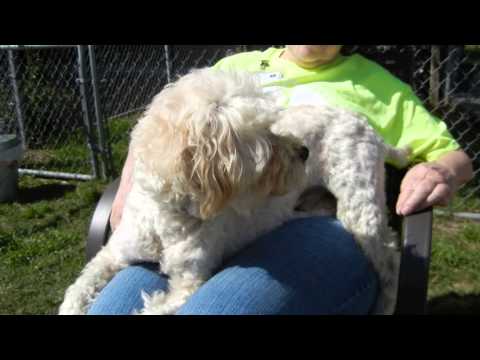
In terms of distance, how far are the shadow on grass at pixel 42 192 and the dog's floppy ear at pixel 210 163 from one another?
3861 millimetres

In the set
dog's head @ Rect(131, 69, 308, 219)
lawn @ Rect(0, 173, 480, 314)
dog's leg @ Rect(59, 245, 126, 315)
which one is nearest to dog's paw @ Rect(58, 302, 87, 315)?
dog's leg @ Rect(59, 245, 126, 315)

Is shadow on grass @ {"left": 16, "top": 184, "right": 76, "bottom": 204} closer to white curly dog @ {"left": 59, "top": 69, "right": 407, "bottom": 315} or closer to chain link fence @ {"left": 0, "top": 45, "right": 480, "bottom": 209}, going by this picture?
chain link fence @ {"left": 0, "top": 45, "right": 480, "bottom": 209}

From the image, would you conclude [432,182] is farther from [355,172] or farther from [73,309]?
[73,309]

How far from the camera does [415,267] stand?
1.86m

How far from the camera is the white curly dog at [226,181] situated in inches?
68.7

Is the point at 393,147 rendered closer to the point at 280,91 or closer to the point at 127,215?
the point at 280,91

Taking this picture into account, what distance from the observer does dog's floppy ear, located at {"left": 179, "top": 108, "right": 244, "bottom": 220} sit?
67.9 inches

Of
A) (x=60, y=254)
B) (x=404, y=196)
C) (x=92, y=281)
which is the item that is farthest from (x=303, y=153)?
(x=60, y=254)

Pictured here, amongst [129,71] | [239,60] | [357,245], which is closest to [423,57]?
[129,71]

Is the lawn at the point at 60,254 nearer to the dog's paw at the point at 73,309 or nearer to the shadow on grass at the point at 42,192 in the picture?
the shadow on grass at the point at 42,192

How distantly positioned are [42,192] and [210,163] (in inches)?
163

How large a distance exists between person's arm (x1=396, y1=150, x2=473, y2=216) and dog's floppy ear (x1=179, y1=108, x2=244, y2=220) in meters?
0.62

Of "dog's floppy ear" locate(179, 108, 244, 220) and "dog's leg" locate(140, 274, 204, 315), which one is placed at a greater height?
"dog's floppy ear" locate(179, 108, 244, 220)

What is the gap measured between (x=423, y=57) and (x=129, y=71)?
3.30m
